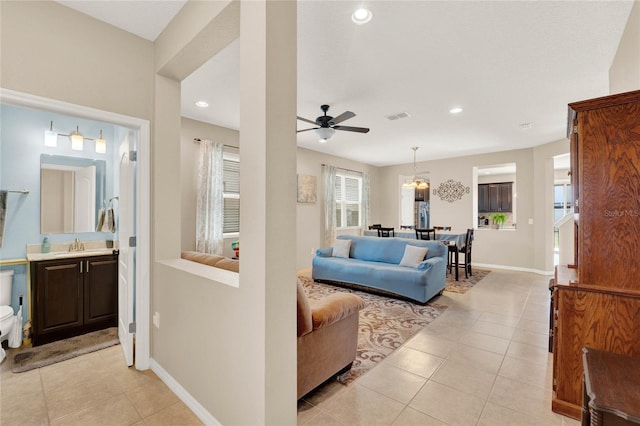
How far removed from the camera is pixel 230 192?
5.14 m

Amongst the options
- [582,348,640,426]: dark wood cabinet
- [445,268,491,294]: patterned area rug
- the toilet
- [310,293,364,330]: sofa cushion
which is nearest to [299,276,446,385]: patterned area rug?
[310,293,364,330]: sofa cushion

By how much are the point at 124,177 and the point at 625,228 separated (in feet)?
12.3

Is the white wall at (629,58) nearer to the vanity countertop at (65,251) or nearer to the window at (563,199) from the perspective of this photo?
the vanity countertop at (65,251)

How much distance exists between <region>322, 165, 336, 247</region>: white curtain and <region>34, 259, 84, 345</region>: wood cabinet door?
470 centimetres

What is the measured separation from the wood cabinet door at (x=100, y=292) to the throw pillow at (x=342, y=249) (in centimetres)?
345

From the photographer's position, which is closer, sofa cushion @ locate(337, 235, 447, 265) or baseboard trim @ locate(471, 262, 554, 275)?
sofa cushion @ locate(337, 235, 447, 265)

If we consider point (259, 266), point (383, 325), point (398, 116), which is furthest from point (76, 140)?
point (398, 116)

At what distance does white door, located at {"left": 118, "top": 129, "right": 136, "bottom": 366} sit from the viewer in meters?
2.44

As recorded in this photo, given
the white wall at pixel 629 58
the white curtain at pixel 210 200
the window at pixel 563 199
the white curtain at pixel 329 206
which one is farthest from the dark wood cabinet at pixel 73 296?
the window at pixel 563 199

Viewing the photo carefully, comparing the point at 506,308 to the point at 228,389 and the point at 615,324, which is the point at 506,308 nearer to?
the point at 615,324

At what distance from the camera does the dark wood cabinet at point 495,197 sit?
8.84m

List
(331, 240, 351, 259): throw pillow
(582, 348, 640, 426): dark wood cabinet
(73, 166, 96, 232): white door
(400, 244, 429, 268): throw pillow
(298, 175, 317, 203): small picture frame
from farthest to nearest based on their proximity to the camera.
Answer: (298, 175, 317, 203): small picture frame
(331, 240, 351, 259): throw pillow
(400, 244, 429, 268): throw pillow
(73, 166, 96, 232): white door
(582, 348, 640, 426): dark wood cabinet

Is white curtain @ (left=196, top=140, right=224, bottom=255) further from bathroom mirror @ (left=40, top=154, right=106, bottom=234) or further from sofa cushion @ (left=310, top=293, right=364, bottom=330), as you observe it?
sofa cushion @ (left=310, top=293, right=364, bottom=330)

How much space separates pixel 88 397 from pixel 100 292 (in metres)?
1.48
